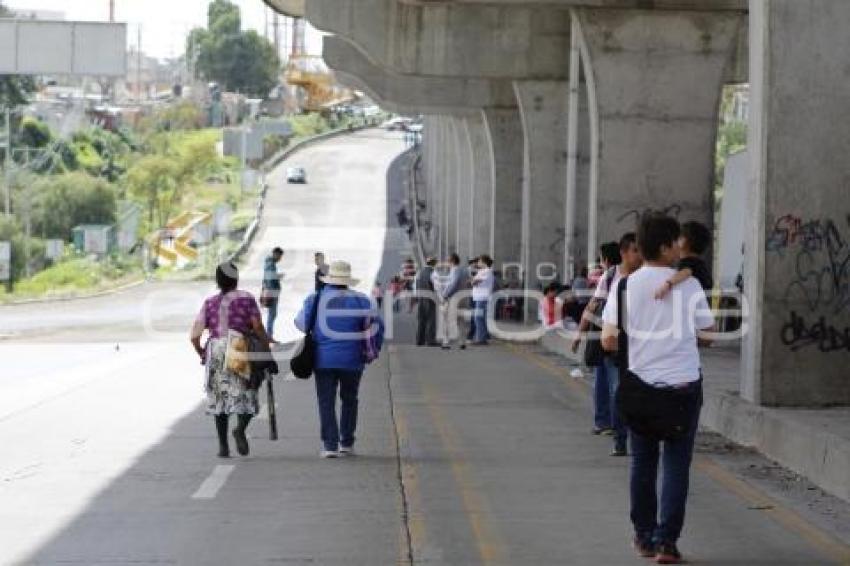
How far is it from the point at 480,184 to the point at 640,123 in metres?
29.4

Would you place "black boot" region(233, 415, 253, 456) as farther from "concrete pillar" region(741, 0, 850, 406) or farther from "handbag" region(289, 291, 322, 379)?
"concrete pillar" region(741, 0, 850, 406)

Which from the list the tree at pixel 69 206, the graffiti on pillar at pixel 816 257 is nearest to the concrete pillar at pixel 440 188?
the tree at pixel 69 206

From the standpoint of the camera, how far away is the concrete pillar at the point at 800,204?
1772cm

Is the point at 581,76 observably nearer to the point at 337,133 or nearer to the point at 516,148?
the point at 516,148

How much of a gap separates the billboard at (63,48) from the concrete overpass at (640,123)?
385cm

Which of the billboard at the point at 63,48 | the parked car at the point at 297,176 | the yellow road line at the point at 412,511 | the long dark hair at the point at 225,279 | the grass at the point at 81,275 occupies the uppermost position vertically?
the billboard at the point at 63,48

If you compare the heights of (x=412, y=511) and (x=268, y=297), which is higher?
(x=268, y=297)

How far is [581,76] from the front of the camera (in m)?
43.3

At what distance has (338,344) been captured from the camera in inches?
675

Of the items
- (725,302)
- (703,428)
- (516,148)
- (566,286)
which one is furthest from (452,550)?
(516,148)

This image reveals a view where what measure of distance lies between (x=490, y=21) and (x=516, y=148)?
11.8 meters

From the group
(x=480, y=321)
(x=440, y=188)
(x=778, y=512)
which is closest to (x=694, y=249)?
(x=778, y=512)

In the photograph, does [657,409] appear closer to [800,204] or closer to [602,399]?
[800,204]

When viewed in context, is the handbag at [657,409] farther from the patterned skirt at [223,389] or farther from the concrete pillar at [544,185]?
the concrete pillar at [544,185]
